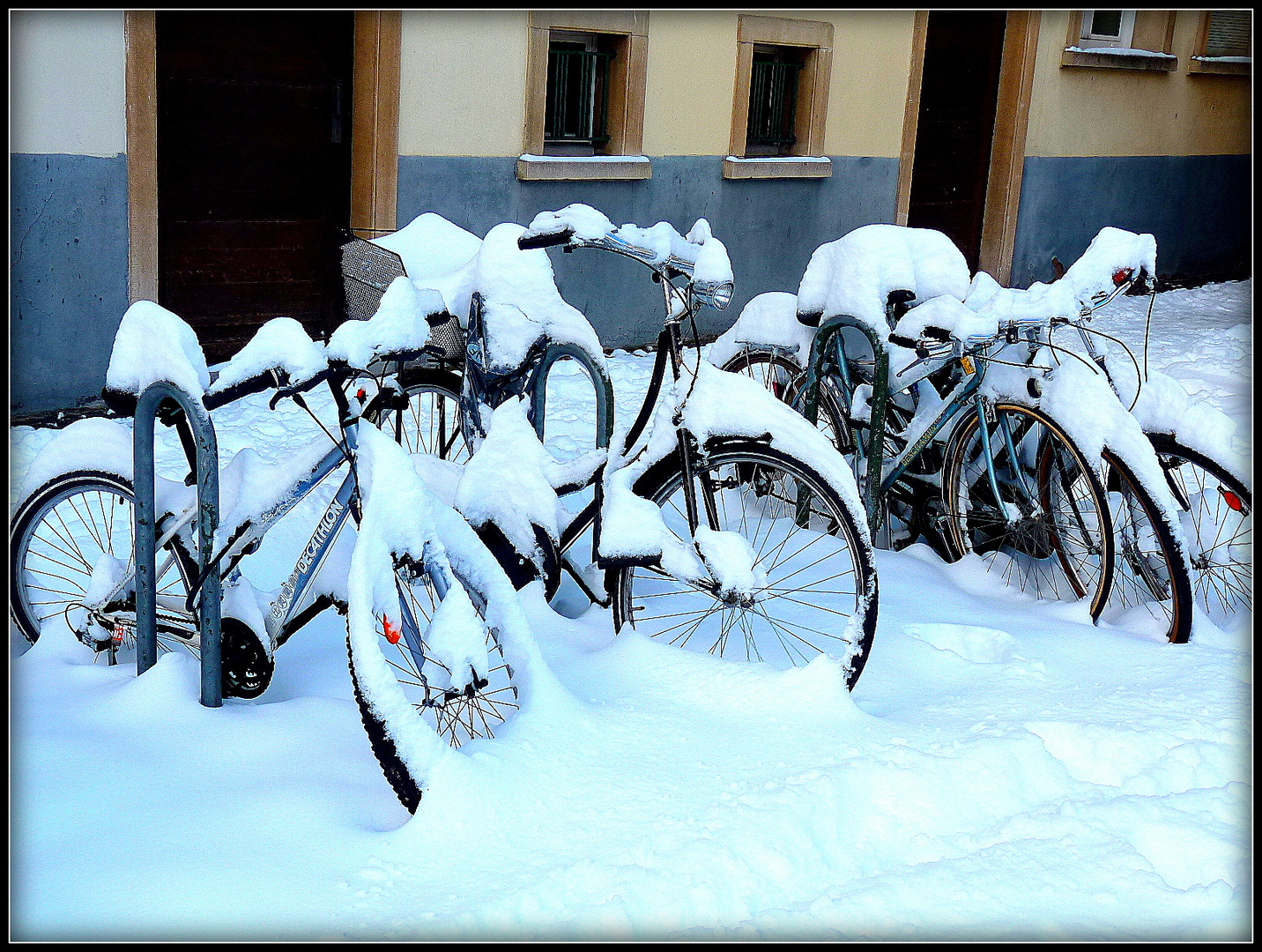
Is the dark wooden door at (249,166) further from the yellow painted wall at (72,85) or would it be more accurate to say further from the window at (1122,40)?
the window at (1122,40)

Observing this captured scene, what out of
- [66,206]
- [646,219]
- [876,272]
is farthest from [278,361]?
[646,219]

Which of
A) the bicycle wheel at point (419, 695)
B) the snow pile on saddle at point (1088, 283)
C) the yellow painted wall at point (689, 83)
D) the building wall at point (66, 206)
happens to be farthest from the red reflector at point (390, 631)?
the yellow painted wall at point (689, 83)

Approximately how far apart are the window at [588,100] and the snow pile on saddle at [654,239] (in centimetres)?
482

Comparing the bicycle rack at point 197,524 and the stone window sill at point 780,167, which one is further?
the stone window sill at point 780,167

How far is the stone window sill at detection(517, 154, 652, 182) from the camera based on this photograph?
7.71 m

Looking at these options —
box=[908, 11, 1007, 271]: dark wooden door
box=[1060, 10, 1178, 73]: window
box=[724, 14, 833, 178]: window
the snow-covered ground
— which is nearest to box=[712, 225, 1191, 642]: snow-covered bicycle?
the snow-covered ground

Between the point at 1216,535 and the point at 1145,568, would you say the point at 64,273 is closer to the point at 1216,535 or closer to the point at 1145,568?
the point at 1145,568

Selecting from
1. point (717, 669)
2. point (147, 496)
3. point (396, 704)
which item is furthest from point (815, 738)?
point (147, 496)

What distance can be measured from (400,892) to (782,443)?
138 cm

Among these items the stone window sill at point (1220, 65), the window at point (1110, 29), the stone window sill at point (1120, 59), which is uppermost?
the window at point (1110, 29)

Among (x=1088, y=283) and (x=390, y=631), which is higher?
(x=1088, y=283)

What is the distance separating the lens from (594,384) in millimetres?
3527

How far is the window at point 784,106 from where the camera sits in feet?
29.0

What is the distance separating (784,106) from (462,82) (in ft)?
9.47
